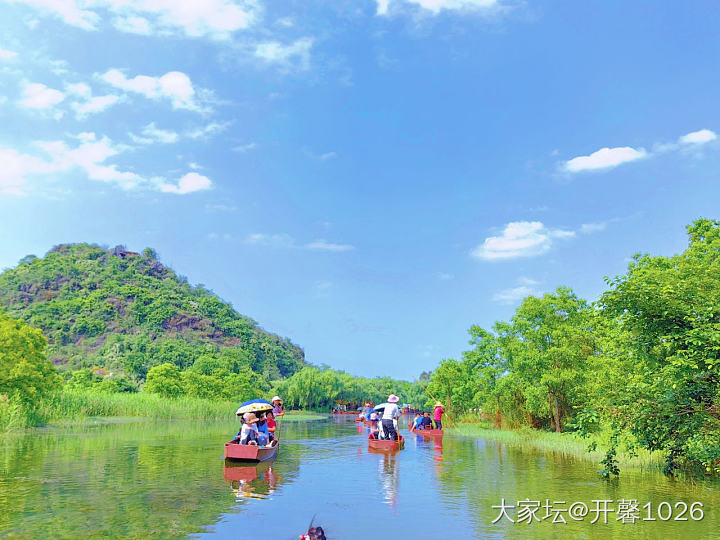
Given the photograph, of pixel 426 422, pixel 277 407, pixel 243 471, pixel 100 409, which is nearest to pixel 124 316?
pixel 100 409

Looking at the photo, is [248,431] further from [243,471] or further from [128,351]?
[128,351]

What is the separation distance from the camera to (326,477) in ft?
66.6

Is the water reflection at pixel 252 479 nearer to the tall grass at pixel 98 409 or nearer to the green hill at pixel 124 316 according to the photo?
the tall grass at pixel 98 409

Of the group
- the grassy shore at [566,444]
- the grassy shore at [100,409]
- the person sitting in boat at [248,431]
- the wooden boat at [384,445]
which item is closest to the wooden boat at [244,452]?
the person sitting in boat at [248,431]

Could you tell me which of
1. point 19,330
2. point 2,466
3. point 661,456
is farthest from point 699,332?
point 19,330

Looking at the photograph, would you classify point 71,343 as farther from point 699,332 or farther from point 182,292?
point 699,332

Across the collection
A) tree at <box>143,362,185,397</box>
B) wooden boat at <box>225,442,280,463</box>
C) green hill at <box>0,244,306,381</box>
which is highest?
green hill at <box>0,244,306,381</box>

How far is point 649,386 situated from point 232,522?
12.4 meters

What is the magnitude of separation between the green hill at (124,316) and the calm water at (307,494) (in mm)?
80057

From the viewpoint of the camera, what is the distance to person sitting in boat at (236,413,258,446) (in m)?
22.1

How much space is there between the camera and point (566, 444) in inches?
1184

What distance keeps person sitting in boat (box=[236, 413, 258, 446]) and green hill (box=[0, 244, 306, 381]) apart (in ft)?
265

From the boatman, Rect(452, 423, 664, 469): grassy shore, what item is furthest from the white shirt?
Rect(452, 423, 664, 469): grassy shore

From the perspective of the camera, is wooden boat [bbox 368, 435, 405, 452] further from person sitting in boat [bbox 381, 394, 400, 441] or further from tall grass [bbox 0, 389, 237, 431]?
tall grass [bbox 0, 389, 237, 431]
